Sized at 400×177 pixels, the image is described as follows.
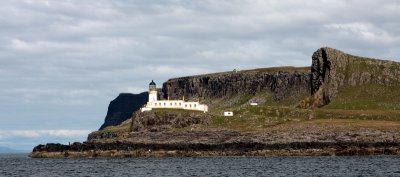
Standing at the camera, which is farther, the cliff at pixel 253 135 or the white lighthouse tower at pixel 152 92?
the white lighthouse tower at pixel 152 92

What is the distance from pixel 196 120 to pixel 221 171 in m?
66.9

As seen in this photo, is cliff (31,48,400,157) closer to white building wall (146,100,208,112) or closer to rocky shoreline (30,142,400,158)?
rocky shoreline (30,142,400,158)

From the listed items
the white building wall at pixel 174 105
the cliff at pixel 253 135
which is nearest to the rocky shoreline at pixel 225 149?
the cliff at pixel 253 135

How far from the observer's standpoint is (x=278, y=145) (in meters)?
144

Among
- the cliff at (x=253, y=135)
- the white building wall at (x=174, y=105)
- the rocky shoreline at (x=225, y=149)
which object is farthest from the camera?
the white building wall at (x=174, y=105)

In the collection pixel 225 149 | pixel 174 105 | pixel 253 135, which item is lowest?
pixel 225 149

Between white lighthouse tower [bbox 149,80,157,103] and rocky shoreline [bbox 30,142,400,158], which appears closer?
rocky shoreline [bbox 30,142,400,158]

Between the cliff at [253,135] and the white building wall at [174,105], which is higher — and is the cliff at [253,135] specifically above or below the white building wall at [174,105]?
below

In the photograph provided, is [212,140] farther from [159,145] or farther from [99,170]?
[99,170]

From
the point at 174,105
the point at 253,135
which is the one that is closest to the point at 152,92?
the point at 174,105

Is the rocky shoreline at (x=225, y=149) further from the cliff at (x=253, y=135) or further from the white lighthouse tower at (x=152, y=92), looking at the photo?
the white lighthouse tower at (x=152, y=92)

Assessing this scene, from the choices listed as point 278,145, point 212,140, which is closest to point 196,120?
point 212,140

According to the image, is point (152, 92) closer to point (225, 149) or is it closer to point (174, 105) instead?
point (174, 105)

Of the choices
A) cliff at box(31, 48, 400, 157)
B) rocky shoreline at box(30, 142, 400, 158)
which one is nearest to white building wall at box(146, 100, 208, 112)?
cliff at box(31, 48, 400, 157)
